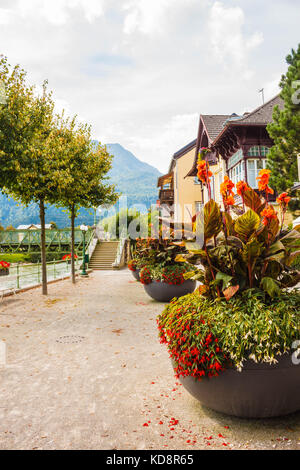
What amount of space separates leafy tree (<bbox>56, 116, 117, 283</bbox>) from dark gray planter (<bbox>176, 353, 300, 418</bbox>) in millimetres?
10331

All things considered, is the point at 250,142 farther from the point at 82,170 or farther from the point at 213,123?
the point at 82,170

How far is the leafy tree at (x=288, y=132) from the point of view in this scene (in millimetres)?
17703

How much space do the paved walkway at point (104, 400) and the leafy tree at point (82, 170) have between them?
23.1 feet

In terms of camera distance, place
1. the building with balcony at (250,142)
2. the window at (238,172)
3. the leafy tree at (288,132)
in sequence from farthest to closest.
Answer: the window at (238,172) → the building with balcony at (250,142) → the leafy tree at (288,132)

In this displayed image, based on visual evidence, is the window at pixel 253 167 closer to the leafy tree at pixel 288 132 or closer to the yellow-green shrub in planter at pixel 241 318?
the leafy tree at pixel 288 132

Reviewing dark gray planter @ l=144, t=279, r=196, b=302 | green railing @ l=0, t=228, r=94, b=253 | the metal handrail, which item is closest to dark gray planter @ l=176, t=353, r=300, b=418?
dark gray planter @ l=144, t=279, r=196, b=302

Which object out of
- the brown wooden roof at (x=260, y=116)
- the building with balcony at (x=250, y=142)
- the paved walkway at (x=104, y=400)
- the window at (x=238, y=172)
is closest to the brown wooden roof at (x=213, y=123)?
the window at (x=238, y=172)

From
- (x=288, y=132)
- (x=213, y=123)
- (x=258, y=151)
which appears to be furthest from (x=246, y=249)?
(x=213, y=123)

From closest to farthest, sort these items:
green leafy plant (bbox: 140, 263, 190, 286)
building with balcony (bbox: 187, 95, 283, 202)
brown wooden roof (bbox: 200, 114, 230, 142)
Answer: green leafy plant (bbox: 140, 263, 190, 286) → building with balcony (bbox: 187, 95, 283, 202) → brown wooden roof (bbox: 200, 114, 230, 142)

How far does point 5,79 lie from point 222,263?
10.6m

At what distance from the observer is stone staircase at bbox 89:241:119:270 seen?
2839cm

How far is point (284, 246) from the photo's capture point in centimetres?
370

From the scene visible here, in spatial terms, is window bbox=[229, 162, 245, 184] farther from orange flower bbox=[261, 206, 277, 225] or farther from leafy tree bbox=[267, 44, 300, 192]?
orange flower bbox=[261, 206, 277, 225]
